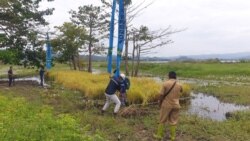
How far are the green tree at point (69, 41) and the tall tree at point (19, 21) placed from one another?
10077 millimetres

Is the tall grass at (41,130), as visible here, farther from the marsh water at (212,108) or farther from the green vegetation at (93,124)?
the marsh water at (212,108)

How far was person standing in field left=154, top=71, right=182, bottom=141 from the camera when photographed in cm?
1114

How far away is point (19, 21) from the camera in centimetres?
3219

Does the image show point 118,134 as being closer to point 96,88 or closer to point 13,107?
point 13,107

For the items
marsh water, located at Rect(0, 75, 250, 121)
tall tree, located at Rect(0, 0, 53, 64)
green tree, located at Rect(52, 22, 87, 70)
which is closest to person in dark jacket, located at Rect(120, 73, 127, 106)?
marsh water, located at Rect(0, 75, 250, 121)

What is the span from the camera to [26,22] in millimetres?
33656

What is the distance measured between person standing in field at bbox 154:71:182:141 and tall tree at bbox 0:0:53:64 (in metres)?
21.5

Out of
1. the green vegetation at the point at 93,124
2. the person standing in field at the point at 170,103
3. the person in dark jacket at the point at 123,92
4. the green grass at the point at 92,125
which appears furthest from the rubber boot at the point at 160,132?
the person in dark jacket at the point at 123,92

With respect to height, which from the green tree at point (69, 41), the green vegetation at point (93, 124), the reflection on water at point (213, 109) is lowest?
the reflection on water at point (213, 109)

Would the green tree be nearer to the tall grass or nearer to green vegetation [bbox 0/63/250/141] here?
green vegetation [bbox 0/63/250/141]

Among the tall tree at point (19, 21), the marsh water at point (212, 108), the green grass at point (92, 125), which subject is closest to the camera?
the green grass at point (92, 125)

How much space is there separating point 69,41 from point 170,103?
3549cm

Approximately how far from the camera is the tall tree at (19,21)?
31141 millimetres

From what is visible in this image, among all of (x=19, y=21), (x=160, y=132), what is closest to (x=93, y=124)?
(x=160, y=132)
